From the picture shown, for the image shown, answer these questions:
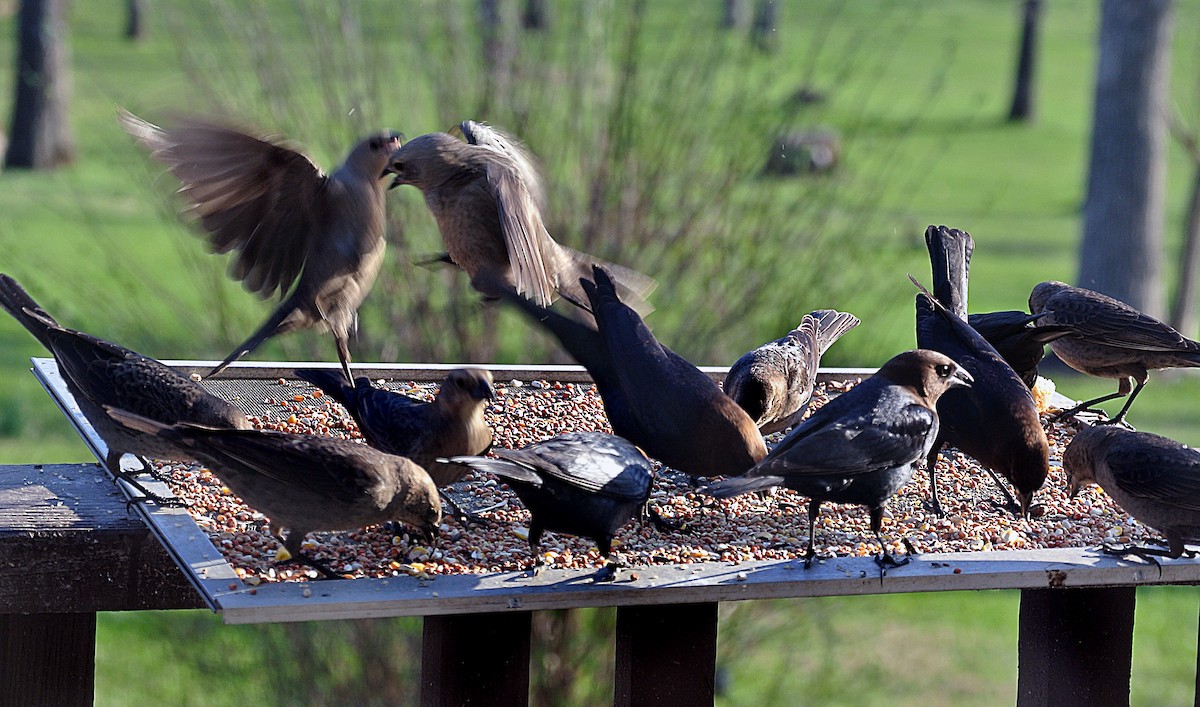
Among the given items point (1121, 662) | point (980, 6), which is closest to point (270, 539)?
point (1121, 662)

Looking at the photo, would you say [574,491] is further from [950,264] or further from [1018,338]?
[1018,338]

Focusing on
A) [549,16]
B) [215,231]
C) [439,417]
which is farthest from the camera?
[549,16]

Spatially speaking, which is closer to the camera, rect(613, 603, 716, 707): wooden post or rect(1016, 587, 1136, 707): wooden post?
rect(613, 603, 716, 707): wooden post

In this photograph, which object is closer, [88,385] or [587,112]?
[88,385]

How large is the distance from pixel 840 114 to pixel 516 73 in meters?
14.6

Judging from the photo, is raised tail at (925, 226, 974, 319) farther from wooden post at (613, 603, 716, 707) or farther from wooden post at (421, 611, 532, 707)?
wooden post at (421, 611, 532, 707)

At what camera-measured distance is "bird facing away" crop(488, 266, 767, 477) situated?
351 centimetres

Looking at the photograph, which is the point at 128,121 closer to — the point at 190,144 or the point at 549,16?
the point at 190,144

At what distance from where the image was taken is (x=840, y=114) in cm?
2081

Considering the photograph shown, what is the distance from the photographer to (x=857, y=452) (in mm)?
3318

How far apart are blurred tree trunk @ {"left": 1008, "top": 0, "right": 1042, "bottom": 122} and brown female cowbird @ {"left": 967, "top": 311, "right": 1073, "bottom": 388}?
18.3 meters

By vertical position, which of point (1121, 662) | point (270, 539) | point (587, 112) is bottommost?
point (1121, 662)

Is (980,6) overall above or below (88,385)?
above

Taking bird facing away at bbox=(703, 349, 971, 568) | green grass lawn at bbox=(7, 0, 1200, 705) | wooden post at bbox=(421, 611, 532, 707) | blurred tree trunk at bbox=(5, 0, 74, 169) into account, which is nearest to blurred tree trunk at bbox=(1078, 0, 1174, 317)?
green grass lawn at bbox=(7, 0, 1200, 705)
